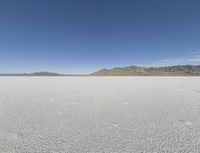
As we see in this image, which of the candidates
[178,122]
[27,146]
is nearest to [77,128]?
[27,146]

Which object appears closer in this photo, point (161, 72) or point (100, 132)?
point (100, 132)

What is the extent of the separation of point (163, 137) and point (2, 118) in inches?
108

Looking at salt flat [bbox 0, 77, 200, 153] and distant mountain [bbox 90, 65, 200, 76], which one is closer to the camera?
salt flat [bbox 0, 77, 200, 153]

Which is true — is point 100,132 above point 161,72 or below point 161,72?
below

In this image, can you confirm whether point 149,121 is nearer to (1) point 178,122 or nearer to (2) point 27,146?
(1) point 178,122

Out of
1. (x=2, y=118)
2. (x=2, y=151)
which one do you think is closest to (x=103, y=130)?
(x=2, y=151)

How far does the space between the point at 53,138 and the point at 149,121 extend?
1.66m

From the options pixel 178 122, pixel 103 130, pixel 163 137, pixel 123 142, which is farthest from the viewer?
pixel 178 122

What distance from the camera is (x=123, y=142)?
191 centimetres

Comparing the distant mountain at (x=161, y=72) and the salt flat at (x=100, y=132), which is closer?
the salt flat at (x=100, y=132)

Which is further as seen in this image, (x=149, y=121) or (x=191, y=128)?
(x=149, y=121)

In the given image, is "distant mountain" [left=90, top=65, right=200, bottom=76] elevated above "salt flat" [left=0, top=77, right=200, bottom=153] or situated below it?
above

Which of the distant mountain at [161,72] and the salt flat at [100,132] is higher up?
the distant mountain at [161,72]

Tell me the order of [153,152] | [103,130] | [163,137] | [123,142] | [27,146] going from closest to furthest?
[153,152] < [27,146] < [123,142] < [163,137] < [103,130]
